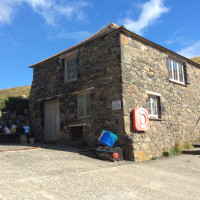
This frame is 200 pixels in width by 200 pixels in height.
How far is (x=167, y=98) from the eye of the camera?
35.4 feet

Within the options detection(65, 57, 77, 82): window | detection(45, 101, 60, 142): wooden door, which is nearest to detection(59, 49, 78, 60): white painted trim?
detection(65, 57, 77, 82): window

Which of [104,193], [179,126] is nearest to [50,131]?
[179,126]

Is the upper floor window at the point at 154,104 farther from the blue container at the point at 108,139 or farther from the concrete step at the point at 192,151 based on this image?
the blue container at the point at 108,139

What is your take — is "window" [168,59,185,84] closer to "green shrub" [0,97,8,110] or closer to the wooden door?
the wooden door

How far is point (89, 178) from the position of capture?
5.46m

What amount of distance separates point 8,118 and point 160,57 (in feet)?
28.8

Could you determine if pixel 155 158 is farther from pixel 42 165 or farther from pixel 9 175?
pixel 9 175

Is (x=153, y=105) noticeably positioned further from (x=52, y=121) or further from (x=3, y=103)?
(x=3, y=103)

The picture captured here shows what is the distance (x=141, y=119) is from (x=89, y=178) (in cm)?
397

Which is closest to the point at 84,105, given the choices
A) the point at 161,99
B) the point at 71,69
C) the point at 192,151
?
the point at 71,69

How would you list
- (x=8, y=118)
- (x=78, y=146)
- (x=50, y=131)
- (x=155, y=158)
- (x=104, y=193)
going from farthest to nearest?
(x=8, y=118), (x=50, y=131), (x=78, y=146), (x=155, y=158), (x=104, y=193)

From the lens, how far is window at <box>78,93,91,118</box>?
10062 millimetres

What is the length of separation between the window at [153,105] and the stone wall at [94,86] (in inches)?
78.3

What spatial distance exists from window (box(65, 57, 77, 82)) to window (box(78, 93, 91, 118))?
1124mm
